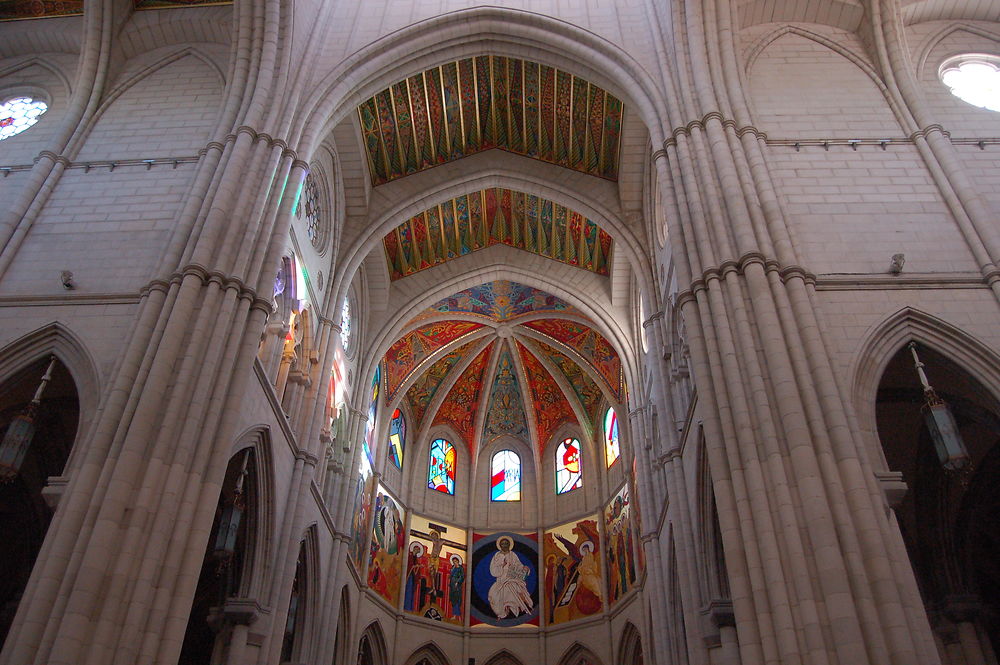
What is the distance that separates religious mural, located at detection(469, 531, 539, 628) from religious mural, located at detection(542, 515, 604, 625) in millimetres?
376

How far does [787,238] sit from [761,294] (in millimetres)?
1044

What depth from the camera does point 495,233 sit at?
66.1 feet

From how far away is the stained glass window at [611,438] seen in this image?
70.9 ft

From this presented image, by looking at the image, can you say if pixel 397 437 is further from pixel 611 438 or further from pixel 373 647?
pixel 611 438

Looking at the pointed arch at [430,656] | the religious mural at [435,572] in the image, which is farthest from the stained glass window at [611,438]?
the pointed arch at [430,656]

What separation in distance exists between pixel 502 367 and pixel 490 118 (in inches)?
311

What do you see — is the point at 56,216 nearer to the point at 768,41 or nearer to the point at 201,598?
the point at 201,598

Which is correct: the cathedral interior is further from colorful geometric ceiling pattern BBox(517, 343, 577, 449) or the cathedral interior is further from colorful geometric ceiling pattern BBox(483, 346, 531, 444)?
colorful geometric ceiling pattern BBox(483, 346, 531, 444)

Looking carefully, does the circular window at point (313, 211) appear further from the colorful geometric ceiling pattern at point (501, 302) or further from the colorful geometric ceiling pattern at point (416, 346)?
the colorful geometric ceiling pattern at point (416, 346)

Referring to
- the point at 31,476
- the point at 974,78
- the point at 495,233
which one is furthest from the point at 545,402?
the point at 31,476

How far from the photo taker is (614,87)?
540 inches

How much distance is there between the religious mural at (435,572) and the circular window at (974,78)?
15284 millimetres

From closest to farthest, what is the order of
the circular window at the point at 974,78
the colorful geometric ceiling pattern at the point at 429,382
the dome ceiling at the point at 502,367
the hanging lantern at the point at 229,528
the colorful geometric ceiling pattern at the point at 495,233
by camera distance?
the hanging lantern at the point at 229,528 < the circular window at the point at 974,78 < the colorful geometric ceiling pattern at the point at 495,233 < the dome ceiling at the point at 502,367 < the colorful geometric ceiling pattern at the point at 429,382

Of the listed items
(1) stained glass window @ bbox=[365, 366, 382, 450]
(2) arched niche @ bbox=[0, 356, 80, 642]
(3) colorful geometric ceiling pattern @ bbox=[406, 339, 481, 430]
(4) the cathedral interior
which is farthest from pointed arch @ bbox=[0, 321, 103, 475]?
(3) colorful geometric ceiling pattern @ bbox=[406, 339, 481, 430]
